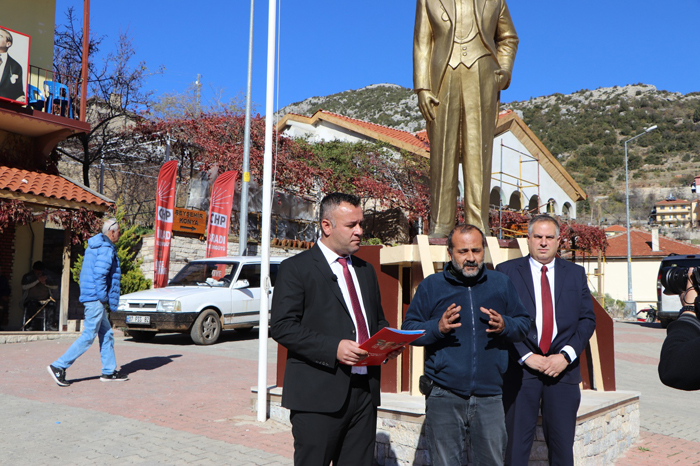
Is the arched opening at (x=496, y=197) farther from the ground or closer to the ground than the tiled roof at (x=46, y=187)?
farther from the ground

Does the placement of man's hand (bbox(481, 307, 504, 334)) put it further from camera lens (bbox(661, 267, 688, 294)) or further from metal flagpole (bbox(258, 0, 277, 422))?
metal flagpole (bbox(258, 0, 277, 422))

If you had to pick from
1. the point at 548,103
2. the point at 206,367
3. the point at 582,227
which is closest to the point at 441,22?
the point at 206,367

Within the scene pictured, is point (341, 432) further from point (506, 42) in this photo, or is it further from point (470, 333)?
point (506, 42)

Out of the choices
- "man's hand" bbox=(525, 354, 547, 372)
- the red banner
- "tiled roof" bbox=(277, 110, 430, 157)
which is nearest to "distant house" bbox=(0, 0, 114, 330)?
the red banner

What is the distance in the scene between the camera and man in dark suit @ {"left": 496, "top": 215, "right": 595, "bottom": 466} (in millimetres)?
3945

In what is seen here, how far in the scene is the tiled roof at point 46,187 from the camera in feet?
44.6

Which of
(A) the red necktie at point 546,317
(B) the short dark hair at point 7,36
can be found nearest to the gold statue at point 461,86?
(A) the red necktie at point 546,317

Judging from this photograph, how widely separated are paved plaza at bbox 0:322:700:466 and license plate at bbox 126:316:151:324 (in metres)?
1.35

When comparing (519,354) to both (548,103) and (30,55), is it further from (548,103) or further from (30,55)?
(548,103)

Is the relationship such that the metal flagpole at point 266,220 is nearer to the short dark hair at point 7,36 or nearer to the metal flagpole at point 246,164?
the metal flagpole at point 246,164

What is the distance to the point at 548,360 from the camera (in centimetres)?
390

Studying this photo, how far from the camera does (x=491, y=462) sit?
336 centimetres

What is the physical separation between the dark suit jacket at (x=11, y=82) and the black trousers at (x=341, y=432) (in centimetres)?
1346

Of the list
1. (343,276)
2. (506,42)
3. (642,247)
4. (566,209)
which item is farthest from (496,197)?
(343,276)
